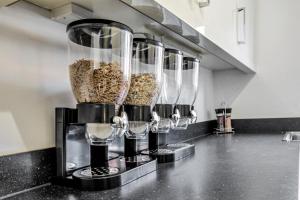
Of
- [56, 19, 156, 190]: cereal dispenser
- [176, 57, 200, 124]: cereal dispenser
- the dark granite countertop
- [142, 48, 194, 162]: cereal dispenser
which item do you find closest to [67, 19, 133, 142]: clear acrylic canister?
[56, 19, 156, 190]: cereal dispenser

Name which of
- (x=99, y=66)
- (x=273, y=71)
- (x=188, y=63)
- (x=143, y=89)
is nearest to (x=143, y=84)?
(x=143, y=89)

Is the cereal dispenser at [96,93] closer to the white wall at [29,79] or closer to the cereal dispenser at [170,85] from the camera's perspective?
the white wall at [29,79]

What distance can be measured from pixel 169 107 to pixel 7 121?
1.58 feet

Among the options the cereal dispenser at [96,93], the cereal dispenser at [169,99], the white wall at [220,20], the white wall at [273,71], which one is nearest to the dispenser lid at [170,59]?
the cereal dispenser at [169,99]

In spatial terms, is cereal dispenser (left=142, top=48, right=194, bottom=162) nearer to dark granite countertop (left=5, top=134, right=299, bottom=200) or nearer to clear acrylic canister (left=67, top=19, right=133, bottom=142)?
dark granite countertop (left=5, top=134, right=299, bottom=200)

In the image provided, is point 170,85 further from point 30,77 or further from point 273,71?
point 273,71

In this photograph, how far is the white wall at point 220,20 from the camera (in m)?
0.78

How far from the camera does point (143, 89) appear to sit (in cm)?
75

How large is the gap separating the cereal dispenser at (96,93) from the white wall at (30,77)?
5 centimetres

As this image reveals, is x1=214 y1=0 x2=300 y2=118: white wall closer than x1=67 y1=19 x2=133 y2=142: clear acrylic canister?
No

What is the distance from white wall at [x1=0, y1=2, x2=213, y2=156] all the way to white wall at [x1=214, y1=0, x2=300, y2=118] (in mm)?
1485

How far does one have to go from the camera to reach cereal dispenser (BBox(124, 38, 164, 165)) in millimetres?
704

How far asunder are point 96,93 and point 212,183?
343 millimetres

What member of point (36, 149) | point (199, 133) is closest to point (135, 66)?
point (36, 149)
